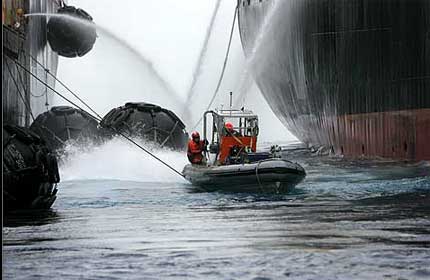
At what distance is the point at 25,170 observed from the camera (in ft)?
41.2

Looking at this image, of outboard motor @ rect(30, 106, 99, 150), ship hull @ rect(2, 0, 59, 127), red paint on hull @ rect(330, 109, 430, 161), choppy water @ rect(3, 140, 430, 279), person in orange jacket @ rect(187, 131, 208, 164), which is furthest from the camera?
outboard motor @ rect(30, 106, 99, 150)

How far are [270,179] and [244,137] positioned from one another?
78.7 inches

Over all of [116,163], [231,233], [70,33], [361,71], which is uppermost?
[70,33]

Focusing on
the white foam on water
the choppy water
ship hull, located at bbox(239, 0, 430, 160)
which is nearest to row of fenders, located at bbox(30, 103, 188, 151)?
the white foam on water

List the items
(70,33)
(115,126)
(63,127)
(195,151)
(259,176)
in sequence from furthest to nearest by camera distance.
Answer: (70,33), (115,126), (63,127), (195,151), (259,176)

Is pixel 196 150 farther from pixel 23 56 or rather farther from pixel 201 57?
pixel 201 57

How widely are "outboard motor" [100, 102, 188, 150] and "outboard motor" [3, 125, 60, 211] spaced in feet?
27.9

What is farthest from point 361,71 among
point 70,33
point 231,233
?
point 231,233

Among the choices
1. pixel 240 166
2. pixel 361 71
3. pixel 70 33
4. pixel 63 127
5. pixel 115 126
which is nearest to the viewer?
pixel 240 166

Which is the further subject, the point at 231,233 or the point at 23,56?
the point at 23,56

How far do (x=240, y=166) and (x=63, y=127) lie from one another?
6683mm

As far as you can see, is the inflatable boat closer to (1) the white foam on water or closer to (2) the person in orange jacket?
(2) the person in orange jacket

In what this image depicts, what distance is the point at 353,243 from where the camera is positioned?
30.4 feet

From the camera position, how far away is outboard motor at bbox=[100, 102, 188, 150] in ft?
72.7
